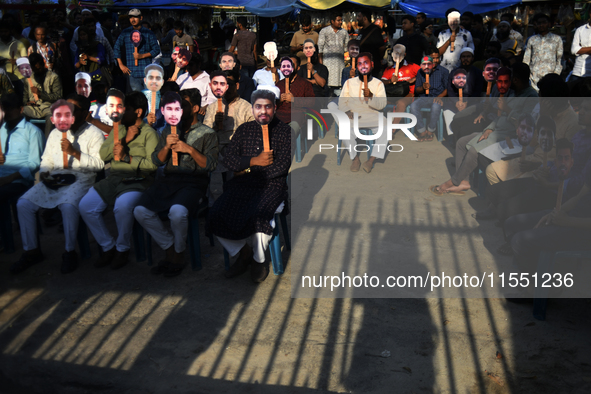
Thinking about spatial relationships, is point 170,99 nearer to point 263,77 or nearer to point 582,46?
point 263,77

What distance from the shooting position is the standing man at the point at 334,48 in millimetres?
10125

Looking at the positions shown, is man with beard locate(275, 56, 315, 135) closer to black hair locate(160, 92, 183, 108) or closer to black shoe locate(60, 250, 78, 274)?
black hair locate(160, 92, 183, 108)

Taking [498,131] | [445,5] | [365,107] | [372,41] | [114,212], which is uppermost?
[445,5]

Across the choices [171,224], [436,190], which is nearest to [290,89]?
[436,190]

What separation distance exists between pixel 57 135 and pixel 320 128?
4627mm

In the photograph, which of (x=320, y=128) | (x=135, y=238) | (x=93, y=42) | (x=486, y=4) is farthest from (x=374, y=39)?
(x=135, y=238)

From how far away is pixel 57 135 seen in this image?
5.08 m

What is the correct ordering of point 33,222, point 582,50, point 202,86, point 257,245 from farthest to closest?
point 582,50, point 202,86, point 33,222, point 257,245

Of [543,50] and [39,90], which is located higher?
[543,50]

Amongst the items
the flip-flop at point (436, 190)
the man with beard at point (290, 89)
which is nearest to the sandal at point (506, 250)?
the flip-flop at point (436, 190)

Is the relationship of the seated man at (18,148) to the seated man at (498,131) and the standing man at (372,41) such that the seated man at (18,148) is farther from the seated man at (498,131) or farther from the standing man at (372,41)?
the standing man at (372,41)

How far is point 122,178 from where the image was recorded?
4.90 metres

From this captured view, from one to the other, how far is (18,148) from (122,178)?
1236 millimetres

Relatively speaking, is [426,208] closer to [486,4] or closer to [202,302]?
[202,302]
